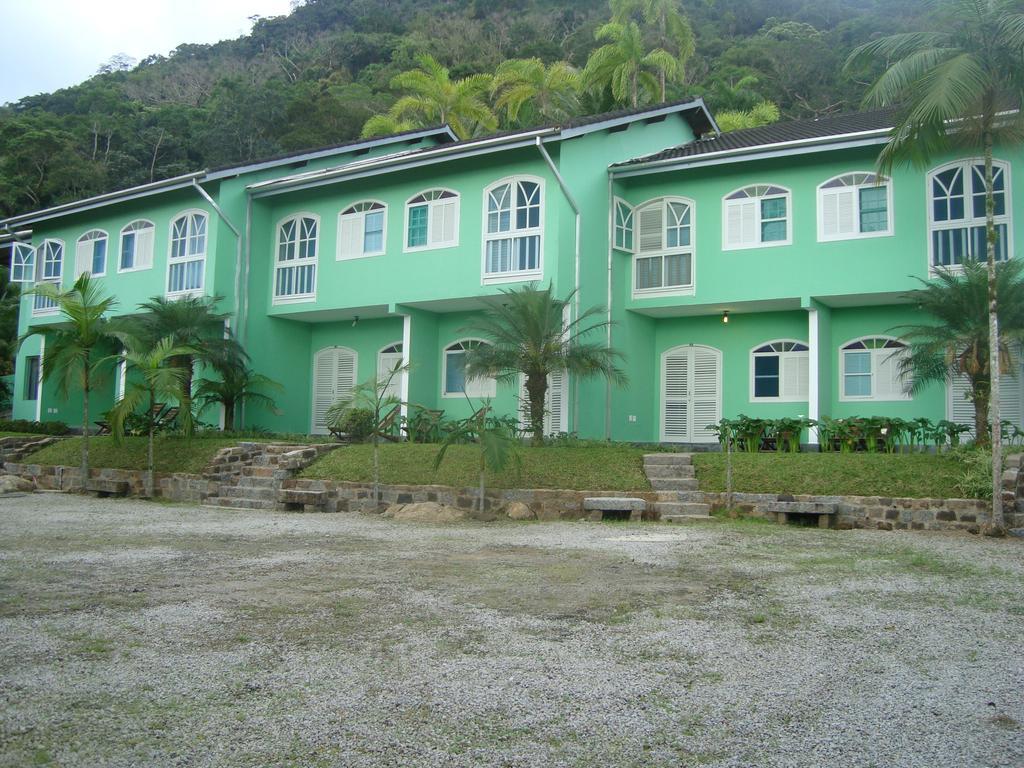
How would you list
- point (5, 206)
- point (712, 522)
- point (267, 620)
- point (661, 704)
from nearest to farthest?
point (661, 704), point (267, 620), point (712, 522), point (5, 206)

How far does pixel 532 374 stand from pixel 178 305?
8.67m

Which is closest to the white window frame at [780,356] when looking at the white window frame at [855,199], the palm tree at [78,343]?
the white window frame at [855,199]

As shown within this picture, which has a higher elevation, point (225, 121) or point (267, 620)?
point (225, 121)

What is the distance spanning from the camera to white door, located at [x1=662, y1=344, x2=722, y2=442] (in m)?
19.1

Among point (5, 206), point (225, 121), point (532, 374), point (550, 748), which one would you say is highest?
point (225, 121)

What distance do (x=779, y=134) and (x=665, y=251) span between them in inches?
132

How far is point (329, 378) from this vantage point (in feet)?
74.2

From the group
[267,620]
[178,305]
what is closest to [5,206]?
[178,305]

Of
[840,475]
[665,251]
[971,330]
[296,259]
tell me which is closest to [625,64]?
[665,251]

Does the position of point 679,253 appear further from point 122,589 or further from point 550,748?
point 550,748

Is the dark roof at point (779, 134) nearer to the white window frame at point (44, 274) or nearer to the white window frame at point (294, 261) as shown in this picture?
the white window frame at point (294, 261)

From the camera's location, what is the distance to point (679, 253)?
727 inches

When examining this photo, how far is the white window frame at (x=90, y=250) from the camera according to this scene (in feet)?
78.0

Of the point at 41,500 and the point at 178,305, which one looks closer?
the point at 41,500
